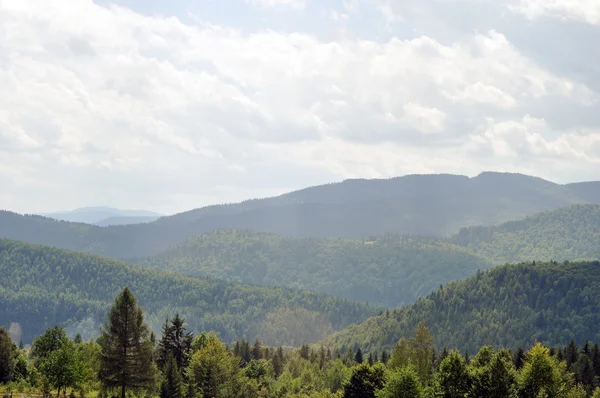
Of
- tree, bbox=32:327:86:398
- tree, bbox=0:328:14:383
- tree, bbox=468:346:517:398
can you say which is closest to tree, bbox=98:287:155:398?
tree, bbox=32:327:86:398

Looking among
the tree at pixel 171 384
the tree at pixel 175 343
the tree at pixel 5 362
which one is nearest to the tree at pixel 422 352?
the tree at pixel 175 343

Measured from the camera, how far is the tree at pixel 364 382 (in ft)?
300

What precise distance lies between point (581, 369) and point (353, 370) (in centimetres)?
5437

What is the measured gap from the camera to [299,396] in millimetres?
105875

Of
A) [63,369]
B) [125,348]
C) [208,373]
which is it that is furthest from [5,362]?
[208,373]

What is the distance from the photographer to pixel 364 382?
9181 cm

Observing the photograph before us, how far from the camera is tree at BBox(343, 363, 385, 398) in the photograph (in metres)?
91.5

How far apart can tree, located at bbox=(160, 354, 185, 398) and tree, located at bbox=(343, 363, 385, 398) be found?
955 inches

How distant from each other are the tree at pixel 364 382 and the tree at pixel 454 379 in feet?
47.5

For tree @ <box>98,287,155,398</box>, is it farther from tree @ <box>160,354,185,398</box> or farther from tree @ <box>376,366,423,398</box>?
tree @ <box>376,366,423,398</box>

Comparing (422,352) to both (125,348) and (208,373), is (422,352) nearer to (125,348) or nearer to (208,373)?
(208,373)

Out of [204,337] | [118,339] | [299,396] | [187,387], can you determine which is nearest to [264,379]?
[204,337]

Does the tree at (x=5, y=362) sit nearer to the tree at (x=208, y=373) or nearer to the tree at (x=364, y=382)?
the tree at (x=208, y=373)

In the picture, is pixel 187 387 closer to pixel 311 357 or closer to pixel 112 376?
pixel 112 376
